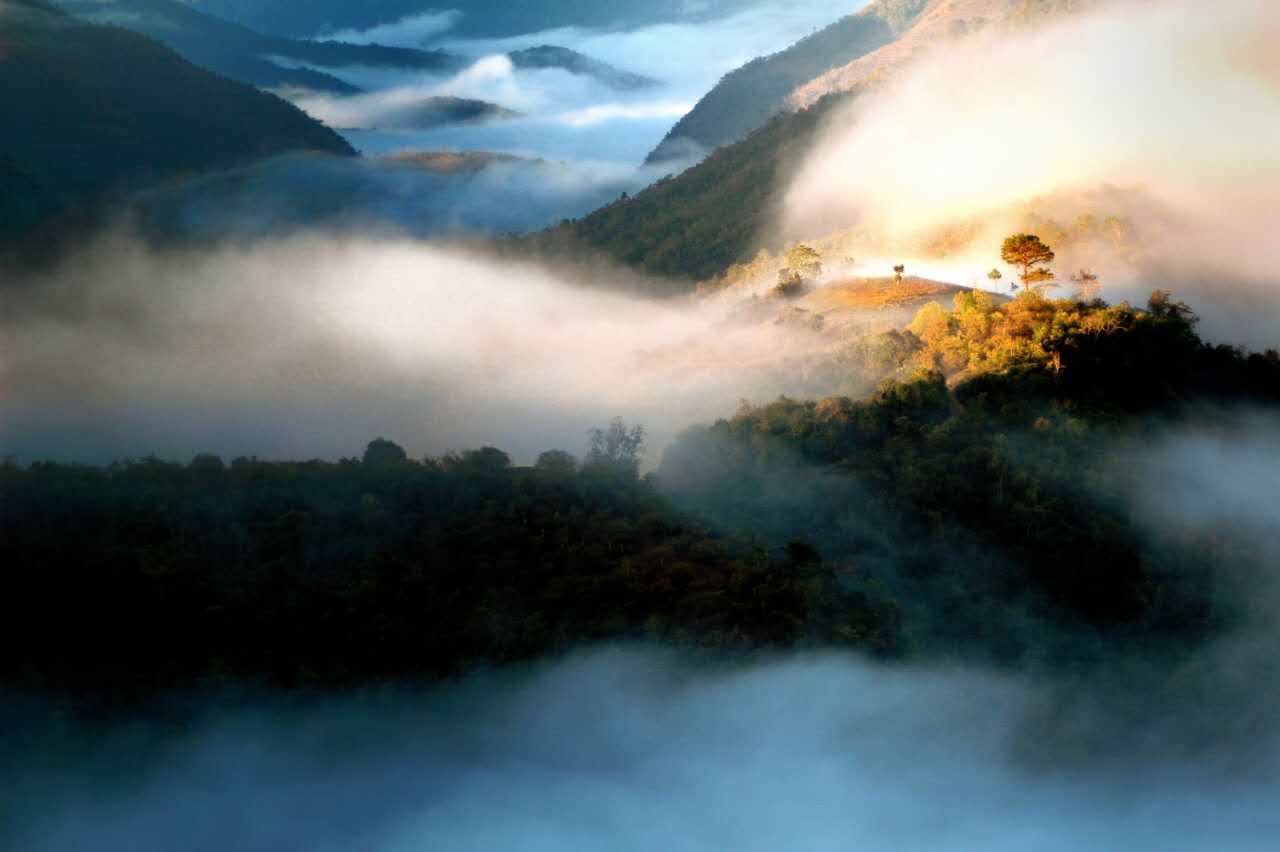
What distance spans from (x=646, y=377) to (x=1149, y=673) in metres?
42.0

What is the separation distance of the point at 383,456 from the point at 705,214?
99.2 meters

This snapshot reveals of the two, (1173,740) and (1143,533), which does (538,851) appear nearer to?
(1173,740)

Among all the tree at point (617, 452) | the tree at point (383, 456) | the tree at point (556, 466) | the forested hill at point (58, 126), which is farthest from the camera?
the forested hill at point (58, 126)

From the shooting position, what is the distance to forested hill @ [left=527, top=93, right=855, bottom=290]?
13312 cm

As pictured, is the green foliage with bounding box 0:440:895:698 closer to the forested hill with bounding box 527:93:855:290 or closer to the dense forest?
the dense forest

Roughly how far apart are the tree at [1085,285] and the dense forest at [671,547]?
41.5ft

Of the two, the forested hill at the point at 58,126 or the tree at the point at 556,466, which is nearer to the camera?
the tree at the point at 556,466

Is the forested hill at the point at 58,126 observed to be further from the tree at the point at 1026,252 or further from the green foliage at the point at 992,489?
the green foliage at the point at 992,489

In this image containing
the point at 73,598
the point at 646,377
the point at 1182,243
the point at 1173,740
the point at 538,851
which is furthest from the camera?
the point at 1182,243

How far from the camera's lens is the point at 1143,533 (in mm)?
47000

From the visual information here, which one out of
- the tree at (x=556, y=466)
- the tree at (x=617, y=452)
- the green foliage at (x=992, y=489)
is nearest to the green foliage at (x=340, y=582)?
the tree at (x=556, y=466)

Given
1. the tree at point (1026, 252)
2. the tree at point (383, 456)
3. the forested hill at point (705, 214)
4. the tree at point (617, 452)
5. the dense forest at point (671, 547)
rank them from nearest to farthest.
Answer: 1. the dense forest at point (671, 547)
2. the tree at point (383, 456)
3. the tree at point (617, 452)
4. the tree at point (1026, 252)
5. the forested hill at point (705, 214)

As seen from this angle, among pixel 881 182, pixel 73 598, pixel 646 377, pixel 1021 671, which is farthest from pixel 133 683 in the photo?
pixel 881 182

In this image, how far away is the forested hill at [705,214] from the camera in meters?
133
